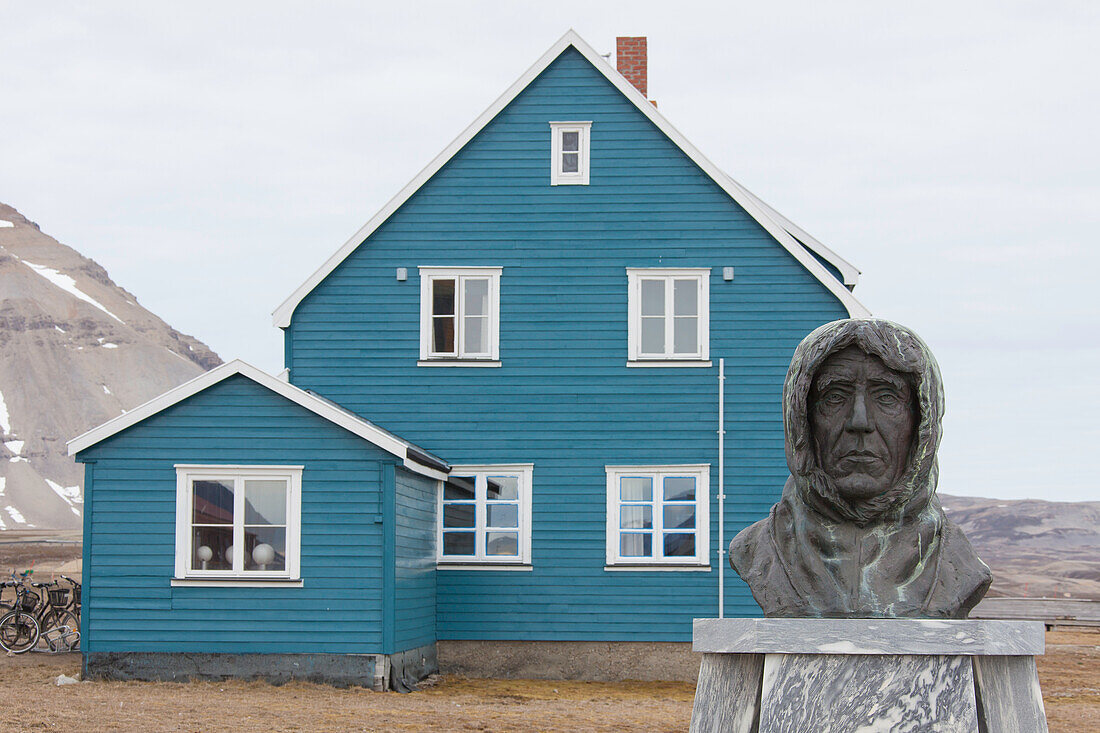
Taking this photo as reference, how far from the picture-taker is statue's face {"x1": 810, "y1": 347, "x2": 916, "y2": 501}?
6945 millimetres

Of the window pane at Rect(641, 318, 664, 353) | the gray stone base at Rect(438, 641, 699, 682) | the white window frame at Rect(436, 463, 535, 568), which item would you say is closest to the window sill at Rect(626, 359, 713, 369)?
the window pane at Rect(641, 318, 664, 353)

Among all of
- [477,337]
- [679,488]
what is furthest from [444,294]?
[679,488]

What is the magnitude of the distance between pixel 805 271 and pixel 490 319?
460 centimetres

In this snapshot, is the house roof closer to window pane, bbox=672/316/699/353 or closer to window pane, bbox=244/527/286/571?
window pane, bbox=244/527/286/571

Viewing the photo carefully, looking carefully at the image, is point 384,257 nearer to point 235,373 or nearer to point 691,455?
point 235,373

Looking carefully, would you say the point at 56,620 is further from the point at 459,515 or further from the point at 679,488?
the point at 679,488

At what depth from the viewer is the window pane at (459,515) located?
2138 cm

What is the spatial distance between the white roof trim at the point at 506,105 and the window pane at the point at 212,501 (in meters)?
3.49

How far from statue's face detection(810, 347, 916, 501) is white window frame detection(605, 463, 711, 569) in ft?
46.2

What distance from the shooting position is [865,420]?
6938mm

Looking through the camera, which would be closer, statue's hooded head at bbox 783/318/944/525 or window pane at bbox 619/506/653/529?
statue's hooded head at bbox 783/318/944/525

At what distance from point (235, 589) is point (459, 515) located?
3.82 meters

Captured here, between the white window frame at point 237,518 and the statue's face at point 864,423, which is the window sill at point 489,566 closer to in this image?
the white window frame at point 237,518

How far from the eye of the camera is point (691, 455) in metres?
21.2
